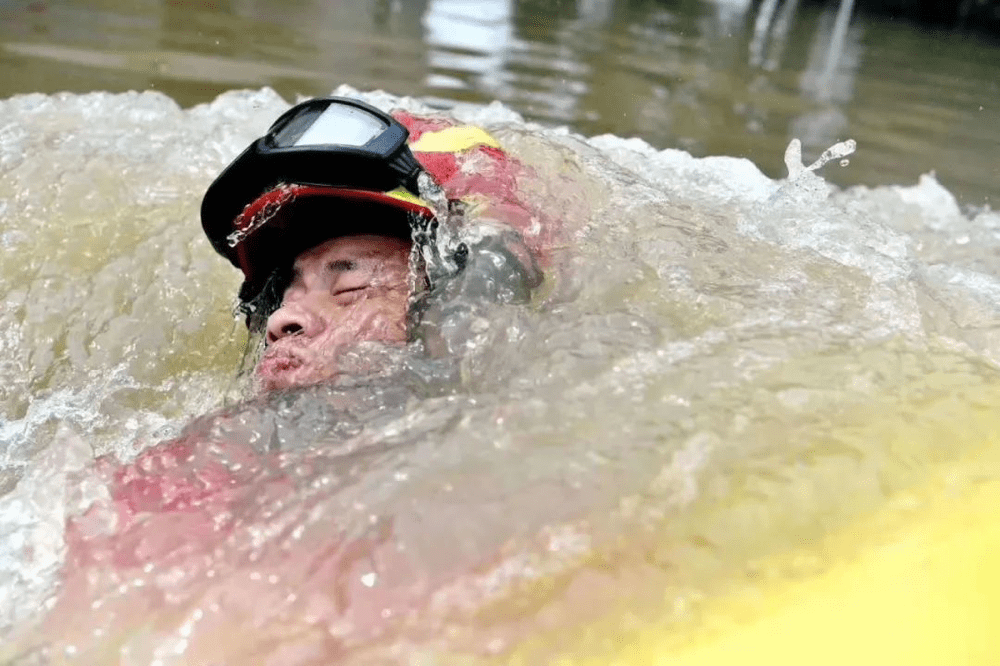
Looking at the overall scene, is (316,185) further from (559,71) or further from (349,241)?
(559,71)

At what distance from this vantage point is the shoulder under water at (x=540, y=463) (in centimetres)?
112

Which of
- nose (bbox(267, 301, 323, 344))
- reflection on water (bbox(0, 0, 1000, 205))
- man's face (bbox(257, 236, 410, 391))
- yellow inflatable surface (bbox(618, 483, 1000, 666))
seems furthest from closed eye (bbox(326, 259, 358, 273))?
reflection on water (bbox(0, 0, 1000, 205))

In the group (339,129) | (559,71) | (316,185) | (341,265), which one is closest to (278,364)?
(341,265)

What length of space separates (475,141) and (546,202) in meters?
0.23

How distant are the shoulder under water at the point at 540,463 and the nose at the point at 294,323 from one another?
0.18 m

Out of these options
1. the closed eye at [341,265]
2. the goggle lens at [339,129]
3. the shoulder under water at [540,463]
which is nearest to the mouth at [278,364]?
the shoulder under water at [540,463]

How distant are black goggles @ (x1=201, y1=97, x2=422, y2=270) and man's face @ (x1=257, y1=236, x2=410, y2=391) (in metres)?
0.08

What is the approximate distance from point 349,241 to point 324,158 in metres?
0.19

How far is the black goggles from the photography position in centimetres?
188

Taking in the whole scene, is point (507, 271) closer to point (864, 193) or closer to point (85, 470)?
point (85, 470)

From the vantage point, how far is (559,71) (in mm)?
5336

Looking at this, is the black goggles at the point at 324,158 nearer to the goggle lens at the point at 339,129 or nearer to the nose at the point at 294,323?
the goggle lens at the point at 339,129

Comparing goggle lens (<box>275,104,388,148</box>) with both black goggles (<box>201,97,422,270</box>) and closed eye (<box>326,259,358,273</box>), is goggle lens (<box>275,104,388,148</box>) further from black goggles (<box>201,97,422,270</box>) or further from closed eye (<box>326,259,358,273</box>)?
closed eye (<box>326,259,358,273</box>)

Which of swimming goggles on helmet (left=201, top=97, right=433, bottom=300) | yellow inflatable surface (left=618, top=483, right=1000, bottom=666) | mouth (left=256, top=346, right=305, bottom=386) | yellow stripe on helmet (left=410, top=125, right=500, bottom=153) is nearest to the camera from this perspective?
yellow inflatable surface (left=618, top=483, right=1000, bottom=666)
